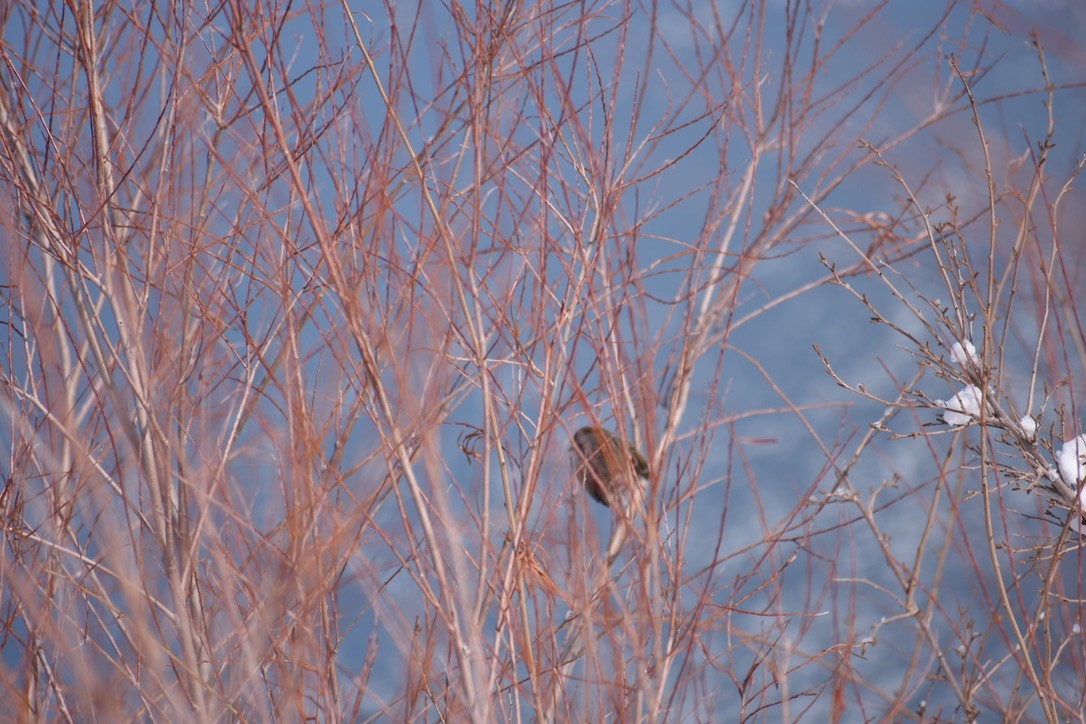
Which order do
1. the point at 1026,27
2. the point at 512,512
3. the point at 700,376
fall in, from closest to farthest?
the point at 512,512
the point at 1026,27
the point at 700,376

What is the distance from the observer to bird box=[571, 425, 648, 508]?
0.94 meters

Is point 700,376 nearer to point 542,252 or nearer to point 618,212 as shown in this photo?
point 618,212

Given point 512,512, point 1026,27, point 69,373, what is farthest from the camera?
point 1026,27

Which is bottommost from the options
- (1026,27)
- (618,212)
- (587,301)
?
(587,301)

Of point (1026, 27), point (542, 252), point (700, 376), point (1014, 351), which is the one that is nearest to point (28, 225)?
point (542, 252)

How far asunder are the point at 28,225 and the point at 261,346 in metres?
0.28

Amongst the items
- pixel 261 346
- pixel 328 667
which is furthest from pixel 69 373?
pixel 328 667

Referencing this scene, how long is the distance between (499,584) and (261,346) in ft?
1.15

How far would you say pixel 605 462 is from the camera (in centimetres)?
152

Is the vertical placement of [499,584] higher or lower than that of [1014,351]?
lower

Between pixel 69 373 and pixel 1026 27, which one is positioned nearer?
pixel 69 373

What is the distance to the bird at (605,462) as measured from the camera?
945mm

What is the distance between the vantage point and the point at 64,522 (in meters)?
1.06

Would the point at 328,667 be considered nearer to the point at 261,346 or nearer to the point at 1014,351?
the point at 261,346
